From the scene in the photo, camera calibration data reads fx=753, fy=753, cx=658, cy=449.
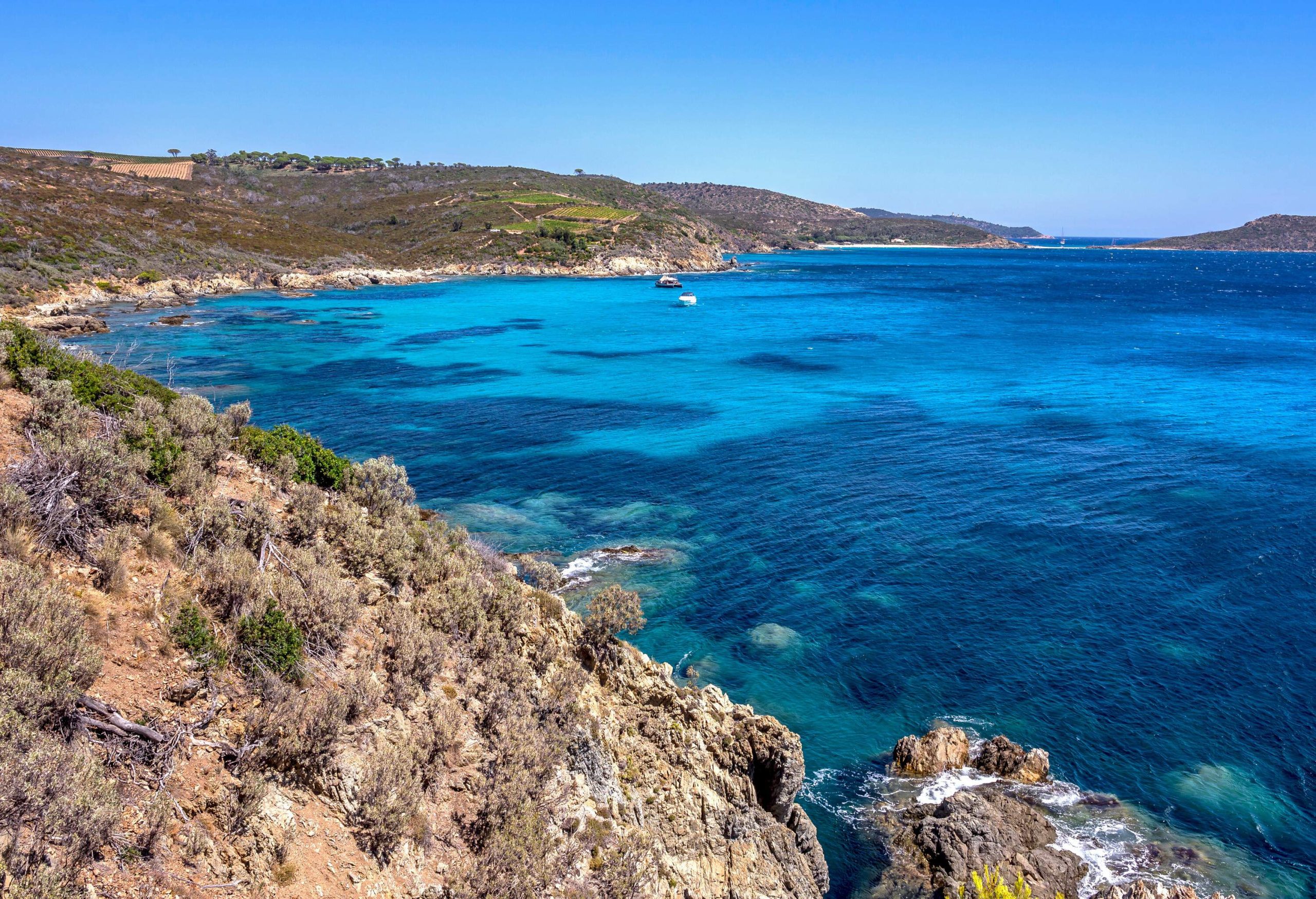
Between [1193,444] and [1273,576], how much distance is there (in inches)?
697

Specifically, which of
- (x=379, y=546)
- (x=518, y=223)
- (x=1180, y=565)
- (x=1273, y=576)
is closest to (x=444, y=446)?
(x=379, y=546)

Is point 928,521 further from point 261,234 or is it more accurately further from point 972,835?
point 261,234

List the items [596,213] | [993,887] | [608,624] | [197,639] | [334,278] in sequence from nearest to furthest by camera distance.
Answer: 1. [197,639]
2. [993,887]
3. [608,624]
4. [334,278]
5. [596,213]

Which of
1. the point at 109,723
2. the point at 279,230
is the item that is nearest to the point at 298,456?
the point at 109,723

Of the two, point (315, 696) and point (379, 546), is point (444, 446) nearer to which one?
point (379, 546)

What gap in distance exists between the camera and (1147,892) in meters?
13.4

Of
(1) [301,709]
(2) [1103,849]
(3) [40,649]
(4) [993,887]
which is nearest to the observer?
(3) [40,649]

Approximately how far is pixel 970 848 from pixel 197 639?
47.6 ft

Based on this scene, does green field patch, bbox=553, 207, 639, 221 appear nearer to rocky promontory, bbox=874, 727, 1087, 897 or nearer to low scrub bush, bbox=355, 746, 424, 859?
A: rocky promontory, bbox=874, 727, 1087, 897

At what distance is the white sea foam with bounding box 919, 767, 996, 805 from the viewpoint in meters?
17.0

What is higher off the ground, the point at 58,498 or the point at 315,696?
the point at 58,498

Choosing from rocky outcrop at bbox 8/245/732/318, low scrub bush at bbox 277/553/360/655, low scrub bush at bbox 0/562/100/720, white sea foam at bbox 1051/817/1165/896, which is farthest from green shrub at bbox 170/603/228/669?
rocky outcrop at bbox 8/245/732/318

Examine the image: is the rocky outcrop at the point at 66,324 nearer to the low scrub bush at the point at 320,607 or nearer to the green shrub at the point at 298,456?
the green shrub at the point at 298,456

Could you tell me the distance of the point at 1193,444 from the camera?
1635 inches
